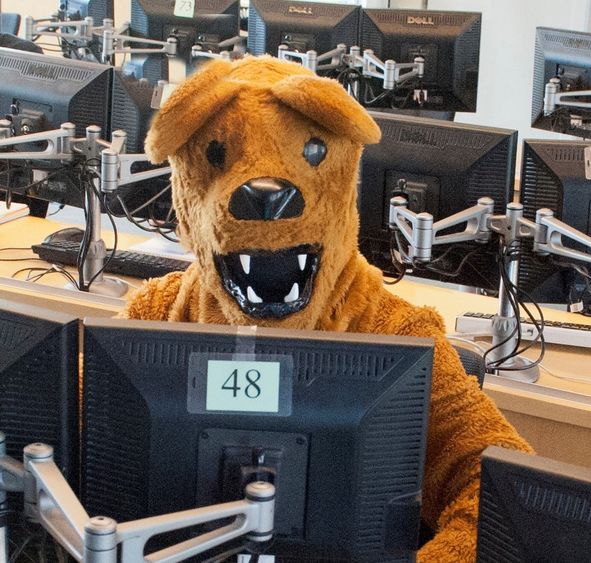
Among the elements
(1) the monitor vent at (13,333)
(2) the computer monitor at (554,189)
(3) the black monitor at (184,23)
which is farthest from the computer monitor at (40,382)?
(3) the black monitor at (184,23)

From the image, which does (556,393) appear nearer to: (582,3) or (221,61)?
(221,61)

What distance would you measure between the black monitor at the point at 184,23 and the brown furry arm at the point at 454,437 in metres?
3.30

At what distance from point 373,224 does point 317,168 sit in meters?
0.97

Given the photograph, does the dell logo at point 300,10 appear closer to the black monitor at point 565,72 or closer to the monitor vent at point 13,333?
the black monitor at point 565,72

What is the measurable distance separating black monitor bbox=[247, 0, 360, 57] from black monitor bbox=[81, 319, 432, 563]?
3088mm

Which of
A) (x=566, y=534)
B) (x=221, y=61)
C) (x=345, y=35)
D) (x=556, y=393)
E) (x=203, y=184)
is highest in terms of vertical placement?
(x=345, y=35)

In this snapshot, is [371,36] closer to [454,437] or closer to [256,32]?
[256,32]

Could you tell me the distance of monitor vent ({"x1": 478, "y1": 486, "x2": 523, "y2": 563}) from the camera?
0.99 metres

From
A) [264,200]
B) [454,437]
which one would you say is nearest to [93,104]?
[264,200]

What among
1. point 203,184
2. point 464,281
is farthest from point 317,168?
point 464,281

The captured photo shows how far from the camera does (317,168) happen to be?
142cm

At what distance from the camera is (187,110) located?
4.54 ft

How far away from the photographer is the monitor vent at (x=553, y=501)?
922 mm

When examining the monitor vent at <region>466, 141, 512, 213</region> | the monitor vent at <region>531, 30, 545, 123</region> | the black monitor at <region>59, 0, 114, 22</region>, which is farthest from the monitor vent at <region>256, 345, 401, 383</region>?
the black monitor at <region>59, 0, 114, 22</region>
